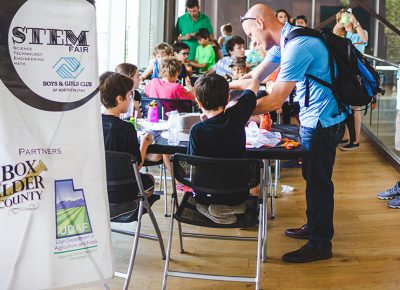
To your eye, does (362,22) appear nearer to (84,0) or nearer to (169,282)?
(169,282)

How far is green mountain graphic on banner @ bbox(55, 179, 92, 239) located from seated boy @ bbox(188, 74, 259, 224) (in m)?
0.98

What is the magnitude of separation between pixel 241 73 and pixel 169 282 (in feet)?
8.74

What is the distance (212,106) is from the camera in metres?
3.25

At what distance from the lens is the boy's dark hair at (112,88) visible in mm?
3344

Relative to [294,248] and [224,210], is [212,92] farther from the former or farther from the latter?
[294,248]

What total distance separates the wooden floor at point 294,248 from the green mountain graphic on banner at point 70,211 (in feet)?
3.62

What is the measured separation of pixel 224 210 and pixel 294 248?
3.15 ft

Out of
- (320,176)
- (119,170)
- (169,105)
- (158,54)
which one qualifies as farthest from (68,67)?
(158,54)

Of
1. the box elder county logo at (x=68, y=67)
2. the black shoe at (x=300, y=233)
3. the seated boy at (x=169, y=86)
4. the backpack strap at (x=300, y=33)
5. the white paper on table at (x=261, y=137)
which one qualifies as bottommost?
the black shoe at (x=300, y=233)

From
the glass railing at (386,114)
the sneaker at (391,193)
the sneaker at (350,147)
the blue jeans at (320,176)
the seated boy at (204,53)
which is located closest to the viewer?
the blue jeans at (320,176)

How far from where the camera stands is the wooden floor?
134 inches

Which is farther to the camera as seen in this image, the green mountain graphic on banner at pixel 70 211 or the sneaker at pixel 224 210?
the sneaker at pixel 224 210

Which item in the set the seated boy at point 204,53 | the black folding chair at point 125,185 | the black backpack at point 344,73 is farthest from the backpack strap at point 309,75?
the seated boy at point 204,53

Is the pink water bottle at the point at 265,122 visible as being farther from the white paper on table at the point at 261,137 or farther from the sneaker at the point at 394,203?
the sneaker at the point at 394,203
